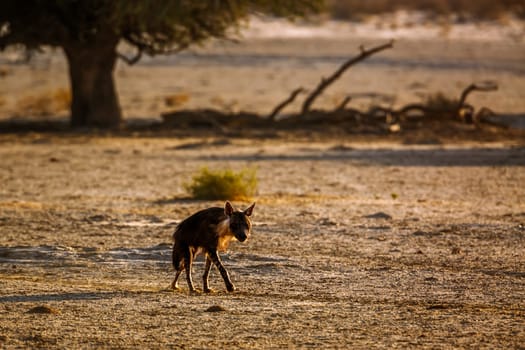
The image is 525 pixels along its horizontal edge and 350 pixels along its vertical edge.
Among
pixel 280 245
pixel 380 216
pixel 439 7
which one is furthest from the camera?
pixel 439 7

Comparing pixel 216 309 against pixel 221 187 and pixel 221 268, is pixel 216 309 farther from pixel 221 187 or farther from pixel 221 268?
pixel 221 187

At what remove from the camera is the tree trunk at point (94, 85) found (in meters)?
27.2

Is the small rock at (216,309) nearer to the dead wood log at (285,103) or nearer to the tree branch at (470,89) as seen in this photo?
the tree branch at (470,89)

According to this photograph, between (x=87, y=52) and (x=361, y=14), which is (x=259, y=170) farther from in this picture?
(x=361, y=14)

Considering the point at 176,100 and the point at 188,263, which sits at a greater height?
the point at 176,100

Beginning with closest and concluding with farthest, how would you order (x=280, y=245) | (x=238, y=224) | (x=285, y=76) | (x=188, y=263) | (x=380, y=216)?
(x=238, y=224) → (x=188, y=263) → (x=280, y=245) → (x=380, y=216) → (x=285, y=76)

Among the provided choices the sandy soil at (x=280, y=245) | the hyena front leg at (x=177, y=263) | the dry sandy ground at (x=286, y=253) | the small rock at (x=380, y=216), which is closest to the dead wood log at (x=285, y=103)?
the sandy soil at (x=280, y=245)

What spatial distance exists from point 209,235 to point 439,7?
68.3 meters

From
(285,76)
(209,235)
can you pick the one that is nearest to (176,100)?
(285,76)

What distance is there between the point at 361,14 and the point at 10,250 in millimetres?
63238

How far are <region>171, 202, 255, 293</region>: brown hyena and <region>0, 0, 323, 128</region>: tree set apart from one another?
13813mm

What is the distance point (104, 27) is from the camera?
87.7 ft

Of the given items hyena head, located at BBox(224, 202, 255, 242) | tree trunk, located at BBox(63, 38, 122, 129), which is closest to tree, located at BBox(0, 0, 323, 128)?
tree trunk, located at BBox(63, 38, 122, 129)

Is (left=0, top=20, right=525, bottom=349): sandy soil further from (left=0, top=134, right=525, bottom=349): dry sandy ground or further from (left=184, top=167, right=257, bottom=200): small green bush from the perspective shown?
(left=184, top=167, right=257, bottom=200): small green bush
